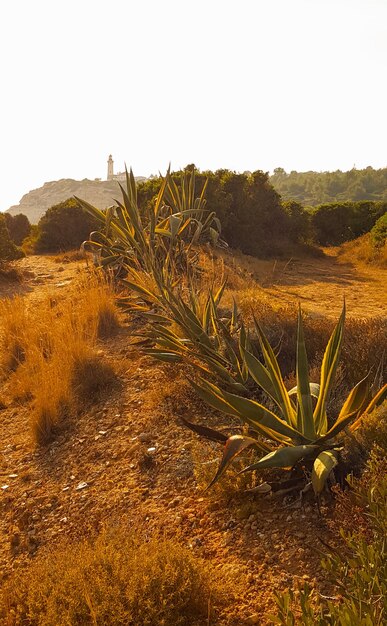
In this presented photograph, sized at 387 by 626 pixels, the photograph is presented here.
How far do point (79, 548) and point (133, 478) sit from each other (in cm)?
81

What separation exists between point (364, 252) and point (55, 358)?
10.7m

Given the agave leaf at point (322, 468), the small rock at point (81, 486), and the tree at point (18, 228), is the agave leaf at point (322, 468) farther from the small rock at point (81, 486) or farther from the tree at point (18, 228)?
the tree at point (18, 228)


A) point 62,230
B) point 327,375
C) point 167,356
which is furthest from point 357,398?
point 62,230

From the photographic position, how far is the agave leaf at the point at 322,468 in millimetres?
2189

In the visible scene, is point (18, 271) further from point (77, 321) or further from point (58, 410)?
point (58, 410)

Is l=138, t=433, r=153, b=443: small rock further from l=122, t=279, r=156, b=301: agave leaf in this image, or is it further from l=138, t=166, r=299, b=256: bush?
l=138, t=166, r=299, b=256: bush

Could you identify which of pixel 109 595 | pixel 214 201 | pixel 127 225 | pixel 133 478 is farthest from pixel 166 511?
pixel 214 201

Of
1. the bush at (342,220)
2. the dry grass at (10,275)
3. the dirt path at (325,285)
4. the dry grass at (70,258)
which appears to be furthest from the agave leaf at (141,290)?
the bush at (342,220)

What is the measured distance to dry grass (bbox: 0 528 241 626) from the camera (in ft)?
6.00

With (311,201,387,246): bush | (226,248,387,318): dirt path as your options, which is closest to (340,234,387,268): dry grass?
(226,248,387,318): dirt path

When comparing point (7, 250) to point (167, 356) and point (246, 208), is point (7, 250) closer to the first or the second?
point (246, 208)

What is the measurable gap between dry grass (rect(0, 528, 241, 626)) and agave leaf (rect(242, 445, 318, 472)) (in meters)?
0.50

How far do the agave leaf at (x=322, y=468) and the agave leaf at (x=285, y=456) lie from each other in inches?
2.9

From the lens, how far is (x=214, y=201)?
1300 cm
